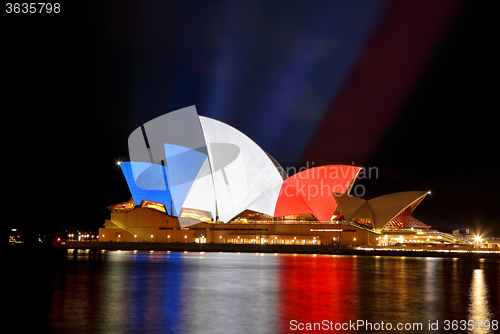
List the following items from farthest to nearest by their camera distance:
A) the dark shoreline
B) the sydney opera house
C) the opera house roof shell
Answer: the sydney opera house
the opera house roof shell
the dark shoreline

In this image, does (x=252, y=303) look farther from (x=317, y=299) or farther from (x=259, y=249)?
(x=259, y=249)

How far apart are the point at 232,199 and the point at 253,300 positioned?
3371 centimetres

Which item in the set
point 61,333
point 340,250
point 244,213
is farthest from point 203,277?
point 244,213

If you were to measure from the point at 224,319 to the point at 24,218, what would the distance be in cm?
7319

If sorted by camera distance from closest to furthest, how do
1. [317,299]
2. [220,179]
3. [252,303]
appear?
[252,303] < [317,299] < [220,179]

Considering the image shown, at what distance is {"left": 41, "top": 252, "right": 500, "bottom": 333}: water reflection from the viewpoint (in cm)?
1185

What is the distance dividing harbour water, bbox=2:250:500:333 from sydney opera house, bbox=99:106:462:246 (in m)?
23.4

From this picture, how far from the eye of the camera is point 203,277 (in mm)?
21828

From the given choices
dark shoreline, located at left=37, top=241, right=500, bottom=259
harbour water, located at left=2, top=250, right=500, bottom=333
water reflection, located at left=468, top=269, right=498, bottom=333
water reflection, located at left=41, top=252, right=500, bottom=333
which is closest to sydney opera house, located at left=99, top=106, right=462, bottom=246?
dark shoreline, located at left=37, top=241, right=500, bottom=259

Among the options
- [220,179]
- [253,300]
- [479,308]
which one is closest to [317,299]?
[253,300]

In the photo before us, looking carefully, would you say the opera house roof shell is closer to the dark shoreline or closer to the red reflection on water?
the dark shoreline

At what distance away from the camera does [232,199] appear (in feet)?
161

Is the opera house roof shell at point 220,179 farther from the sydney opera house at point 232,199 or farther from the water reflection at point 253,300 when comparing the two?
the water reflection at point 253,300

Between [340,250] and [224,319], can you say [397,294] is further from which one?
[340,250]
